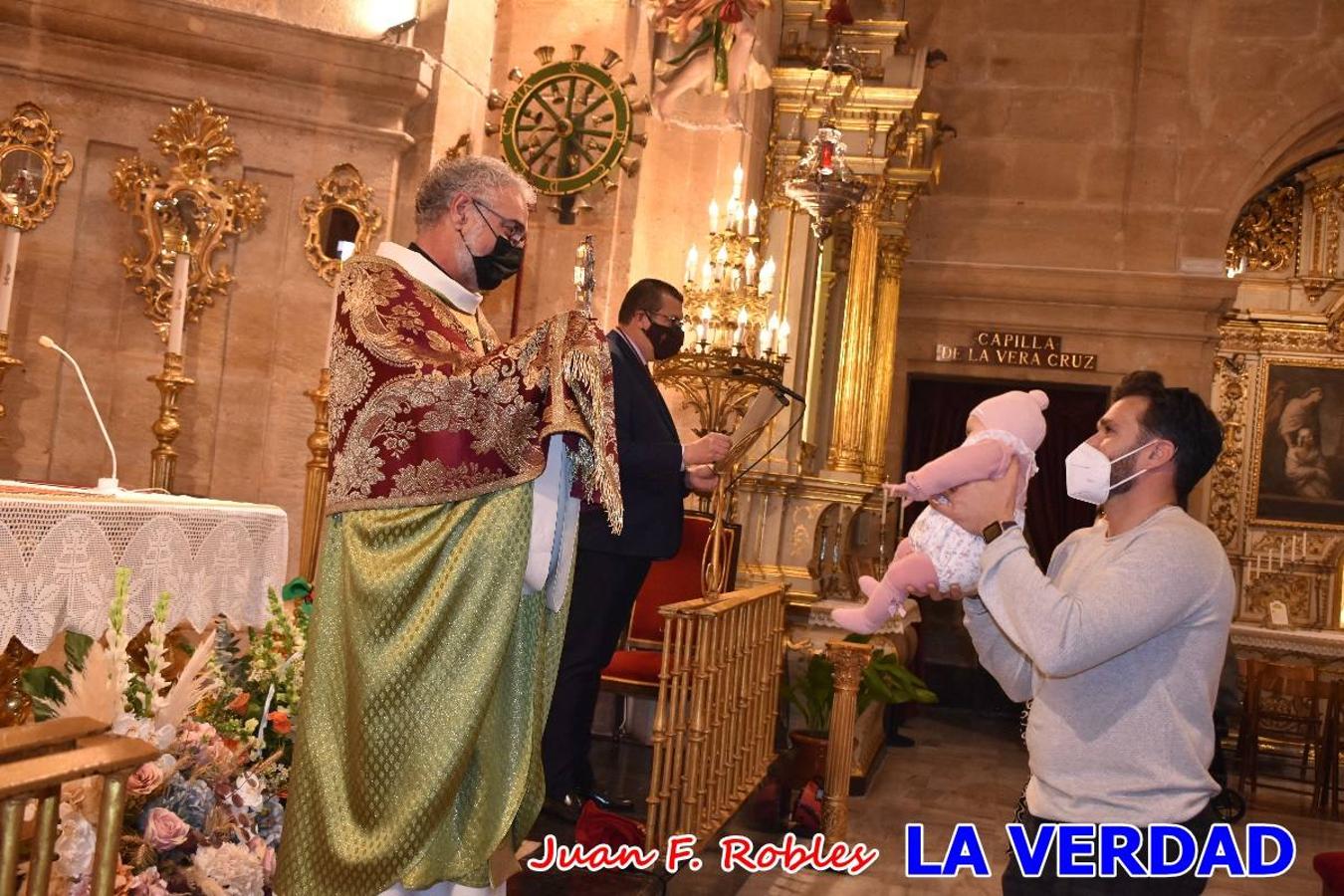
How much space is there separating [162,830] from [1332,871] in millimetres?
3324

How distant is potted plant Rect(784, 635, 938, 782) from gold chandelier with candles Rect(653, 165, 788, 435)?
1.33 metres

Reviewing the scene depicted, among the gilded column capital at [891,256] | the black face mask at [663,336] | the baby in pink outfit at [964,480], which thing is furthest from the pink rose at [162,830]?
the gilded column capital at [891,256]

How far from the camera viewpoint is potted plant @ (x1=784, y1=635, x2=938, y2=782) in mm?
6273

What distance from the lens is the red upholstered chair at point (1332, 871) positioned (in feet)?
13.1

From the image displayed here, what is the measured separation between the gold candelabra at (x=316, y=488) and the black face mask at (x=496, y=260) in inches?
106

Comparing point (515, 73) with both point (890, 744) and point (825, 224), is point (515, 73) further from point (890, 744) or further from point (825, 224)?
point (890, 744)

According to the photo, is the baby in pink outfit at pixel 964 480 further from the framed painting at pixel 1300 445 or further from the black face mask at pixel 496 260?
the framed painting at pixel 1300 445

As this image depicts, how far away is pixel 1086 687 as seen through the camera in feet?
7.55

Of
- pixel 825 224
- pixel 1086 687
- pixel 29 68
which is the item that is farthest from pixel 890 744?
pixel 1086 687

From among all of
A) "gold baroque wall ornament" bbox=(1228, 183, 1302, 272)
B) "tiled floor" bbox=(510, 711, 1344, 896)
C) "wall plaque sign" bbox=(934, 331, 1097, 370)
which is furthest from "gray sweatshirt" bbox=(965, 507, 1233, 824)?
"gold baroque wall ornament" bbox=(1228, 183, 1302, 272)

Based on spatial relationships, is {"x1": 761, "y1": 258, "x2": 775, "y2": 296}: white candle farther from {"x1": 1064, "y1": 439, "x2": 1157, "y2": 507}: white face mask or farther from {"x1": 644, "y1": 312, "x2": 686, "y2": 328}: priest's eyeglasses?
{"x1": 1064, "y1": 439, "x2": 1157, "y2": 507}: white face mask

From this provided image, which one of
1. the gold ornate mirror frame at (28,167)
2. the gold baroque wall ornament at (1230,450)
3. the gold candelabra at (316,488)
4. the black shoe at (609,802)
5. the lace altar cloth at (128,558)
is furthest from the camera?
the gold baroque wall ornament at (1230,450)

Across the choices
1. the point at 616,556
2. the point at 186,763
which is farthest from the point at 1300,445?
the point at 186,763

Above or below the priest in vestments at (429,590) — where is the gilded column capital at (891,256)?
above
